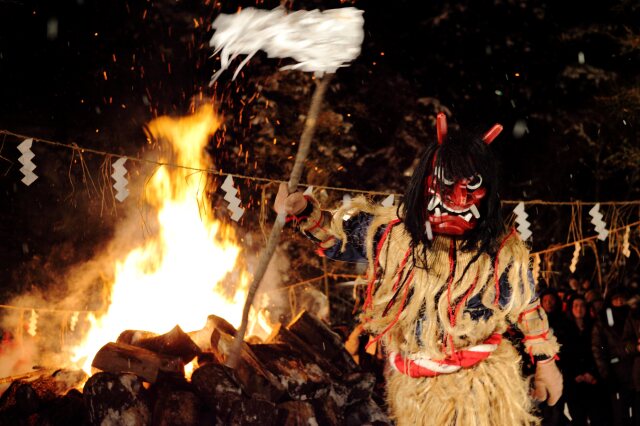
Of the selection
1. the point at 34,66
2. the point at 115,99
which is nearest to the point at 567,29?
the point at 115,99

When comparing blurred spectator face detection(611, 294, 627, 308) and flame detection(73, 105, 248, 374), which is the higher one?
flame detection(73, 105, 248, 374)

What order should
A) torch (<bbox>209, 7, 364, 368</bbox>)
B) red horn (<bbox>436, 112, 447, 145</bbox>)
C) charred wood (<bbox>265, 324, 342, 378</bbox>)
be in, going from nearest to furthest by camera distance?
red horn (<bbox>436, 112, 447, 145</bbox>) < torch (<bbox>209, 7, 364, 368</bbox>) < charred wood (<bbox>265, 324, 342, 378</bbox>)

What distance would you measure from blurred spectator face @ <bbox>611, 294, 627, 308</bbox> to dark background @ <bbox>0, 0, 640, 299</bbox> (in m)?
1.59

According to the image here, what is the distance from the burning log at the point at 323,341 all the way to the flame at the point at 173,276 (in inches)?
43.5

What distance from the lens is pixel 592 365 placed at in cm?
633

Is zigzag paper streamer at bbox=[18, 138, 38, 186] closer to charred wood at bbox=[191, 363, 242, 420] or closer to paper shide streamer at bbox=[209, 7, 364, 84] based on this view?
paper shide streamer at bbox=[209, 7, 364, 84]

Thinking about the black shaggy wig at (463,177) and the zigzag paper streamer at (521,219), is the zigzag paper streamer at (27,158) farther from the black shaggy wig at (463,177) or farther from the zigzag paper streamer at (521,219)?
the zigzag paper streamer at (521,219)

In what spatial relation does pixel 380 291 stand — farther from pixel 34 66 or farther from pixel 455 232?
pixel 34 66

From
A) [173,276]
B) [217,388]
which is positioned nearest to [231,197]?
[217,388]

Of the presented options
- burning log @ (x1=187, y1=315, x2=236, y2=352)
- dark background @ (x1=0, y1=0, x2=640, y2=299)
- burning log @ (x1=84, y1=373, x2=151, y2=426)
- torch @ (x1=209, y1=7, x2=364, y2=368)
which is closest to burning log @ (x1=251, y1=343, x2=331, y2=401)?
burning log @ (x1=187, y1=315, x2=236, y2=352)

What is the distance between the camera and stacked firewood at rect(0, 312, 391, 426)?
181 inches

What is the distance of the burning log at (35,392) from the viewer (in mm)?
4652

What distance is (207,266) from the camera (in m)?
7.59

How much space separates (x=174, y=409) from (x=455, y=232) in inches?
107
